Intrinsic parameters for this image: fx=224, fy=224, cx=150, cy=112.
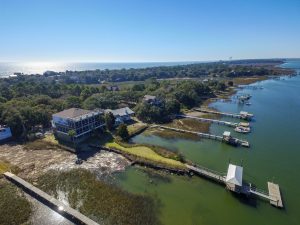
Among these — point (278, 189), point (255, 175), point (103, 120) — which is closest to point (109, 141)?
point (103, 120)

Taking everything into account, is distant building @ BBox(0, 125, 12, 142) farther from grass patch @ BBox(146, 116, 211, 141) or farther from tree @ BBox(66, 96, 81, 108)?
grass patch @ BBox(146, 116, 211, 141)

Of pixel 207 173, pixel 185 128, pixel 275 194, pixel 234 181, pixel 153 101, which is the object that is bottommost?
pixel 185 128

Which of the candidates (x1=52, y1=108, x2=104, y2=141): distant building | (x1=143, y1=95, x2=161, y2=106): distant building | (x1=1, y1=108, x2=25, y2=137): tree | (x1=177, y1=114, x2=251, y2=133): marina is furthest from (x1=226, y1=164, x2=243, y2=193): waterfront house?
(x1=1, y1=108, x2=25, y2=137): tree

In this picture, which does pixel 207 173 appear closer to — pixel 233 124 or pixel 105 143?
pixel 105 143

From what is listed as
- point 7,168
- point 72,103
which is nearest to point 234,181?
point 7,168

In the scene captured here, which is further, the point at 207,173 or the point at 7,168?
the point at 7,168
